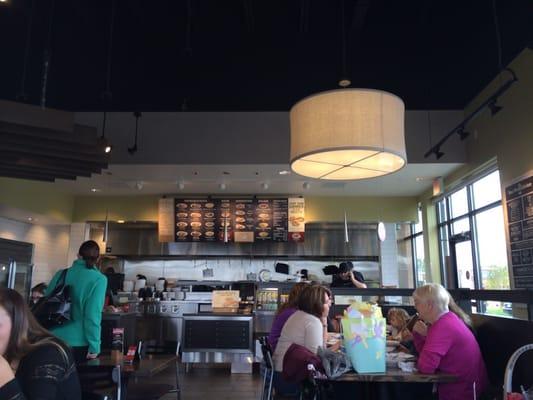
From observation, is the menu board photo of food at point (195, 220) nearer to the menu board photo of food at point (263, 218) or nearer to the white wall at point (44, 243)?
the menu board photo of food at point (263, 218)

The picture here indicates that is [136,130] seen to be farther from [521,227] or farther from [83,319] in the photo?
[521,227]

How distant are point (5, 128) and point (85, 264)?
174 cm

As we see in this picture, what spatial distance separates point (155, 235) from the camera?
9.09 m

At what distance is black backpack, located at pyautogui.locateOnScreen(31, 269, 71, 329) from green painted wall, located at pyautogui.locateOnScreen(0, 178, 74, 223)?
15.2ft

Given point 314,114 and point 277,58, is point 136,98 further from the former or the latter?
point 314,114

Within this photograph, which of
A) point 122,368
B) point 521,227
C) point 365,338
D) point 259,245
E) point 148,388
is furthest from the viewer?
point 259,245

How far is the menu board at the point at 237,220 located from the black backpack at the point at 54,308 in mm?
5277

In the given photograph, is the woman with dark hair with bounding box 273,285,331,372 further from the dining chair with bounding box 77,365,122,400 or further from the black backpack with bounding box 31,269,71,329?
the black backpack with bounding box 31,269,71,329

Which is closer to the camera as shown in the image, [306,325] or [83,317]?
[306,325]

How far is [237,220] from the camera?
8609mm

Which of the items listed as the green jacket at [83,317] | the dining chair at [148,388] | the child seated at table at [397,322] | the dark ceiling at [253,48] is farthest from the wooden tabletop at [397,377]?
the dark ceiling at [253,48]

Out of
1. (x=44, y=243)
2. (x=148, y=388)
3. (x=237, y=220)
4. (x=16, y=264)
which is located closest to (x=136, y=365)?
(x=148, y=388)

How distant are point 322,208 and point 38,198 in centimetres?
534

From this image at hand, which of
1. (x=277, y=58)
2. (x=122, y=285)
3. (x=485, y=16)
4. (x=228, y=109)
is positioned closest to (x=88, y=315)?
(x=277, y=58)
